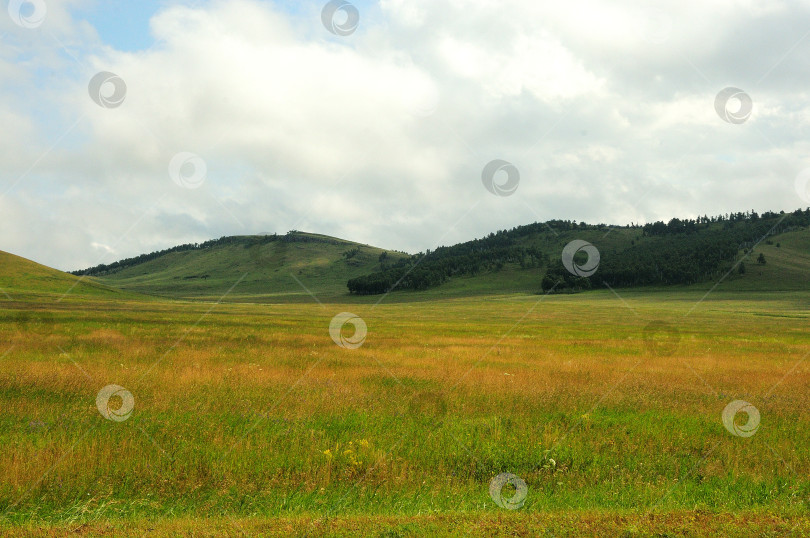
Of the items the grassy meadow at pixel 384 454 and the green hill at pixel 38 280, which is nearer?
the grassy meadow at pixel 384 454

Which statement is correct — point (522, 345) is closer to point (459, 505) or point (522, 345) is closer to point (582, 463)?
point (582, 463)

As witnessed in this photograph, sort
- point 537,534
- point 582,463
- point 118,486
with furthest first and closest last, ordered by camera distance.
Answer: point 582,463 < point 118,486 < point 537,534

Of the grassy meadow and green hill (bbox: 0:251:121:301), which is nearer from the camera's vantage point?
the grassy meadow

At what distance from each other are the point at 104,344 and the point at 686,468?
93.0 feet

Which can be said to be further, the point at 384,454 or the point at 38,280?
the point at 38,280

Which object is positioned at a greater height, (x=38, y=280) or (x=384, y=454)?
(x=38, y=280)

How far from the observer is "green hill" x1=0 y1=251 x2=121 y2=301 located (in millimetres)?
121375

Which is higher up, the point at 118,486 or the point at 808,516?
the point at 118,486

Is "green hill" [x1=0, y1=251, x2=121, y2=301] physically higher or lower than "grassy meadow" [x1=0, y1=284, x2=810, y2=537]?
higher

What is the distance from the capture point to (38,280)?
12938cm

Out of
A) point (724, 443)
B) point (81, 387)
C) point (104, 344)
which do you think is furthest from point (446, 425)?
point (104, 344)

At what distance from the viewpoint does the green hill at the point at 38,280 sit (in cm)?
12138

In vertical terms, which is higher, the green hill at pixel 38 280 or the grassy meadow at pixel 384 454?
the green hill at pixel 38 280

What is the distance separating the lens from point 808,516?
7.52m
